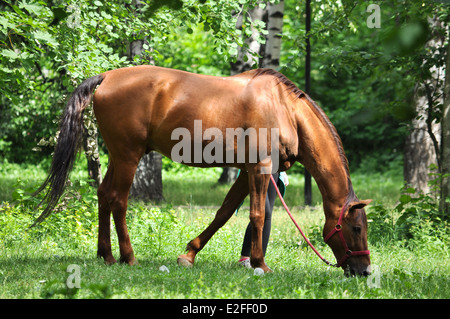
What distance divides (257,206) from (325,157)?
77cm

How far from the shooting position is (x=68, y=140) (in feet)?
16.1

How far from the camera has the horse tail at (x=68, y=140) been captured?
15.9ft

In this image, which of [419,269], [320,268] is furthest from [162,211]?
[419,269]

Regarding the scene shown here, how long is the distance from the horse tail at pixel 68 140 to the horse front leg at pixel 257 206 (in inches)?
63.9

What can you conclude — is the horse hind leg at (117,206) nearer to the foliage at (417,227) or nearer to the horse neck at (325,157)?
the horse neck at (325,157)

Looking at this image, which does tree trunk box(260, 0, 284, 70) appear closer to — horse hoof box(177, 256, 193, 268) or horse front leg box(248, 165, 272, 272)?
horse front leg box(248, 165, 272, 272)

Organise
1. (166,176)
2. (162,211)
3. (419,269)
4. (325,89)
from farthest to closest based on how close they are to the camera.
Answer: (325,89)
(166,176)
(162,211)
(419,269)

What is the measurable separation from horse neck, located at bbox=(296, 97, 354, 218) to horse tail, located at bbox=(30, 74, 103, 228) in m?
1.99

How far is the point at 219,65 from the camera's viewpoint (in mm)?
22406

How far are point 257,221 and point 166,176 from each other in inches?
514

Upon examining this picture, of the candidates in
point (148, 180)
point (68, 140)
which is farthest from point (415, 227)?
point (148, 180)

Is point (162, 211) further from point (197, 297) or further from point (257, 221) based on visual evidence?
point (197, 297)

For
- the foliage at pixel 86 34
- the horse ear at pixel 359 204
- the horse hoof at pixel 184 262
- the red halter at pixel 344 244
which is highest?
the foliage at pixel 86 34

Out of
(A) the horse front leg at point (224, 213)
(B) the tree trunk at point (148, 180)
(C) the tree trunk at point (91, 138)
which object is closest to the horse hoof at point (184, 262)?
(A) the horse front leg at point (224, 213)
